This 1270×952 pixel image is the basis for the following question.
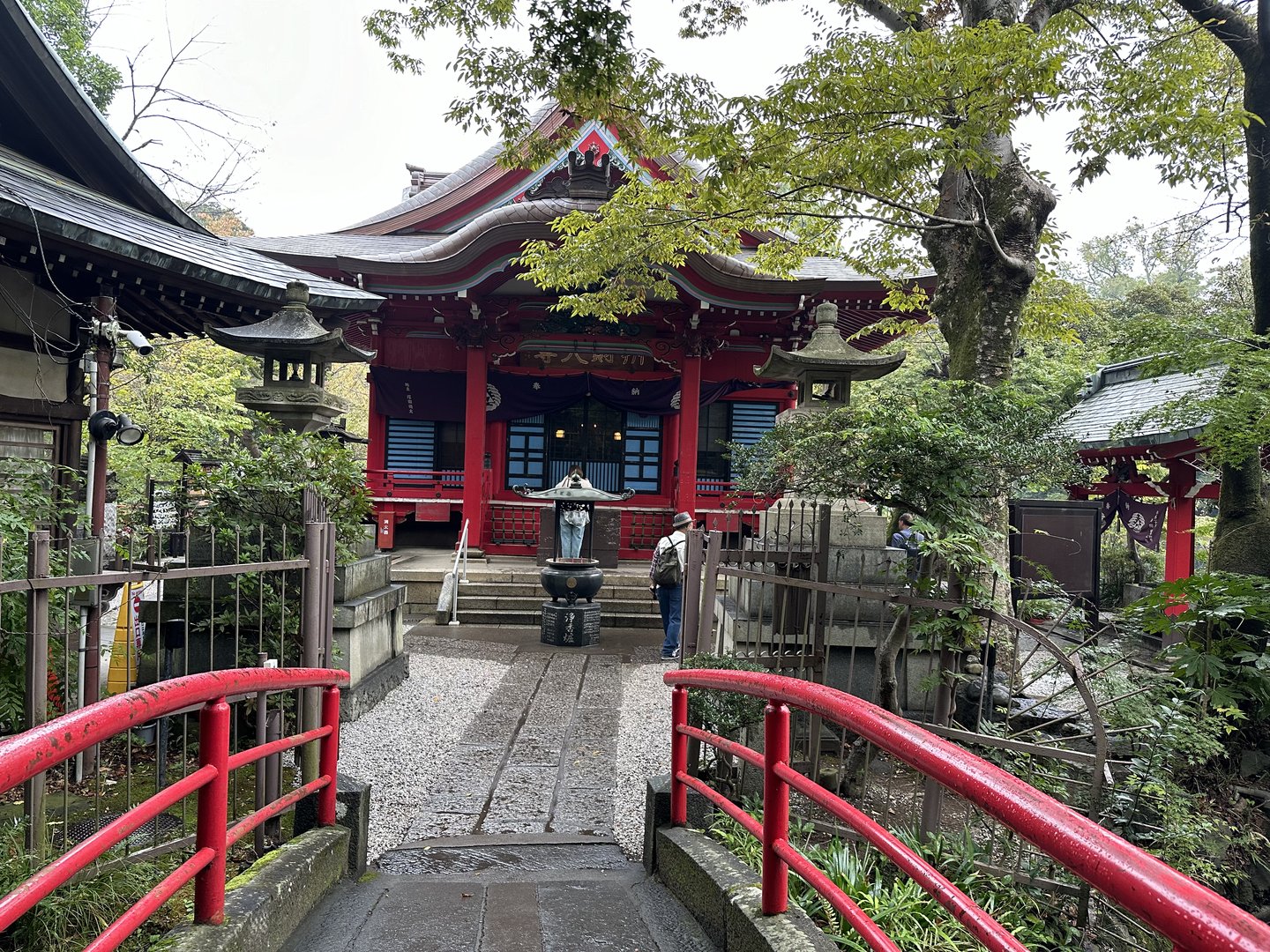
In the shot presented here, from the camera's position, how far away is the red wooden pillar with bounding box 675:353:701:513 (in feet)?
42.3

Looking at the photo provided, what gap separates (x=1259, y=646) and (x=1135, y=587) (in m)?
9.90

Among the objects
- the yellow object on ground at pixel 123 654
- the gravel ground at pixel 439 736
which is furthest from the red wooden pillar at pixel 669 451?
the yellow object on ground at pixel 123 654

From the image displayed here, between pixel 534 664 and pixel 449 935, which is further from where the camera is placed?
pixel 534 664

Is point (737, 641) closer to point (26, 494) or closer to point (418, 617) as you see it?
point (26, 494)

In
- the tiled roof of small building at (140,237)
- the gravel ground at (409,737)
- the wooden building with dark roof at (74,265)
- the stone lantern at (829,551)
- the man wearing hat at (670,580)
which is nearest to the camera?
the gravel ground at (409,737)

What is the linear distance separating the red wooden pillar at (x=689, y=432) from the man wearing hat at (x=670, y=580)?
162 inches

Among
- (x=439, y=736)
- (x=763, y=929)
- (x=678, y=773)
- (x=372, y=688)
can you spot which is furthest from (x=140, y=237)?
(x=763, y=929)

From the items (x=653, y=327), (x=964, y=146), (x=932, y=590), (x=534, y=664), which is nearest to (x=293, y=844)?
(x=932, y=590)

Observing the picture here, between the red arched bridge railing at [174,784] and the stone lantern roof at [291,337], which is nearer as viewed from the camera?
the red arched bridge railing at [174,784]

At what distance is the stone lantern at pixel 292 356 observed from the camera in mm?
7035

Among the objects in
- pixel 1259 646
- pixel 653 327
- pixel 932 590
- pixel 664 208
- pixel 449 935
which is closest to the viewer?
pixel 449 935

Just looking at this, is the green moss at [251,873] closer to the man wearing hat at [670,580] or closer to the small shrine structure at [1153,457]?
the man wearing hat at [670,580]

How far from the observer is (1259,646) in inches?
199

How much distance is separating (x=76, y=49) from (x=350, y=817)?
611 inches
